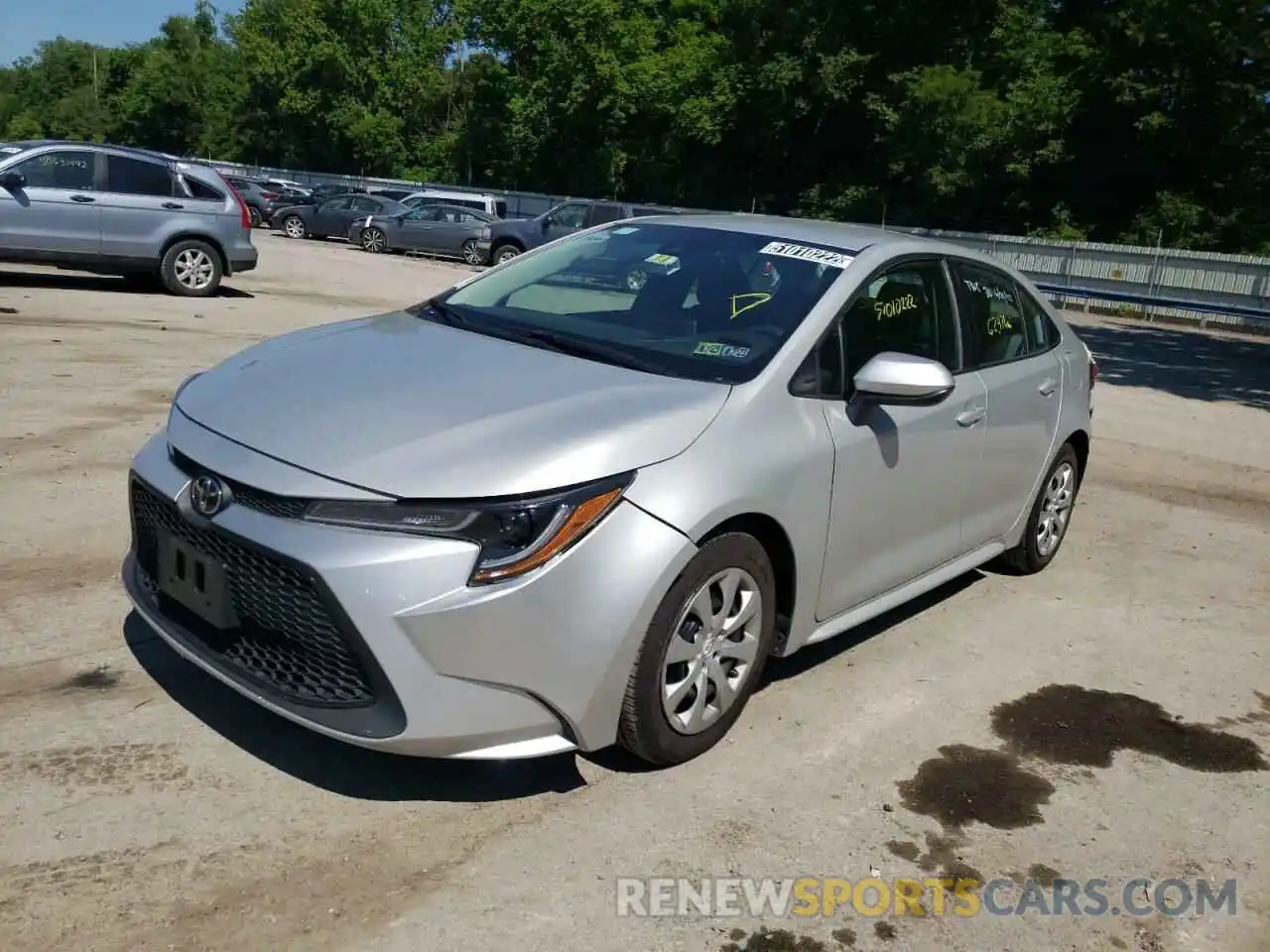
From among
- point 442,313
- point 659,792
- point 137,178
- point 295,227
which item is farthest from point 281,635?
point 295,227

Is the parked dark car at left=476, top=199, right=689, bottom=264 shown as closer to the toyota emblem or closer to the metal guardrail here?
the metal guardrail

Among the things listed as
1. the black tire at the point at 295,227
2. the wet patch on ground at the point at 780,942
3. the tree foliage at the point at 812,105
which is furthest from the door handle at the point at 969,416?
the black tire at the point at 295,227

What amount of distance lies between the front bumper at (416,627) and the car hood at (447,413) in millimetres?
139

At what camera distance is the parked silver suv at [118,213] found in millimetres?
12914

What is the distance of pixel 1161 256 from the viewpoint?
91.0 feet

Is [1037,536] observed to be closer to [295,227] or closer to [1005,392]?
[1005,392]

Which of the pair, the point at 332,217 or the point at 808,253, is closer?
the point at 808,253

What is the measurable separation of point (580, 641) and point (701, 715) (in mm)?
676

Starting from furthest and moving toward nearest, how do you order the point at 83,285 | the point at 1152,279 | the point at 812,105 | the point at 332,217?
the point at 812,105 < the point at 332,217 < the point at 1152,279 < the point at 83,285

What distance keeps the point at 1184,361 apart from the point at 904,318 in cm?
1484

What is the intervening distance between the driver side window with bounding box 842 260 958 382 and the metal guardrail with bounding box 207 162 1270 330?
20.1 meters

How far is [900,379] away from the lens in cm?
404

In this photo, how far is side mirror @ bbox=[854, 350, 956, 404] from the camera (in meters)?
4.04

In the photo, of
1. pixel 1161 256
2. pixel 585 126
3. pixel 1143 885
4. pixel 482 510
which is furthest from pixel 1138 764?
pixel 585 126
